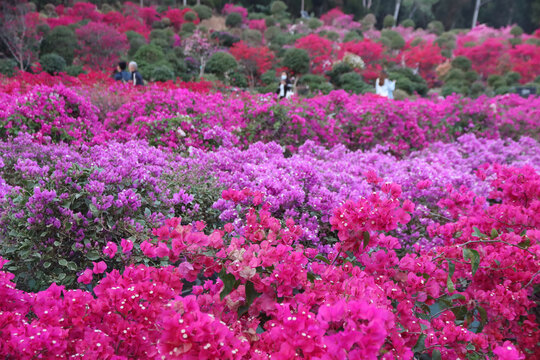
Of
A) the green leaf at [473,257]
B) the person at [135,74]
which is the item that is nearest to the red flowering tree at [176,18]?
the person at [135,74]

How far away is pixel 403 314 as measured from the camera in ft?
4.74

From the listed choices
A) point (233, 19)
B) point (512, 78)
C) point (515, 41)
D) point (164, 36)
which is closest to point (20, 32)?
point (164, 36)

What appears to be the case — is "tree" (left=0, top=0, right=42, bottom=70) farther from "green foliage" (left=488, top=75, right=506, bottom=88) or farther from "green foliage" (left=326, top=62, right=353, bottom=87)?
"green foliage" (left=488, top=75, right=506, bottom=88)

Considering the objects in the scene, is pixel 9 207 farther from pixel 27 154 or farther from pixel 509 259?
pixel 509 259

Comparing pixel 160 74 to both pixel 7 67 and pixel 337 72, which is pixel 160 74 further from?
pixel 337 72

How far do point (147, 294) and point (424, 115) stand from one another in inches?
251

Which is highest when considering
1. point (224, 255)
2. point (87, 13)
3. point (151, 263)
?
point (87, 13)

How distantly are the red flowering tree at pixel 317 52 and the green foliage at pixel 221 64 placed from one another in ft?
13.9

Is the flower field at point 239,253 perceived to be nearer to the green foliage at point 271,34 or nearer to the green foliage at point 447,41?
the green foliage at point 271,34

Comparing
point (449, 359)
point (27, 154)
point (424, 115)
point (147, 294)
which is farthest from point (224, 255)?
point (424, 115)

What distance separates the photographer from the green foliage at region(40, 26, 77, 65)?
1379cm

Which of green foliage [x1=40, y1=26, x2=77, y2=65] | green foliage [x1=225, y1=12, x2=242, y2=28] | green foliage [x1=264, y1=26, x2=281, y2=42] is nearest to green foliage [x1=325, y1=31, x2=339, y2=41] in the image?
green foliage [x1=264, y1=26, x2=281, y2=42]

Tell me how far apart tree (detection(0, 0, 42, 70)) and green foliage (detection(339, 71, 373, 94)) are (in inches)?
461

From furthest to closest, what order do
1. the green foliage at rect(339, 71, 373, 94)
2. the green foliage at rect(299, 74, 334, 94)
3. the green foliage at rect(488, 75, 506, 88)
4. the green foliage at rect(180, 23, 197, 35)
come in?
the green foliage at rect(180, 23, 197, 35) < the green foliage at rect(488, 75, 506, 88) < the green foliage at rect(299, 74, 334, 94) < the green foliage at rect(339, 71, 373, 94)
